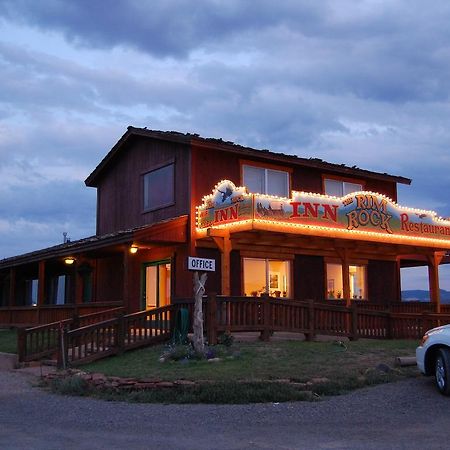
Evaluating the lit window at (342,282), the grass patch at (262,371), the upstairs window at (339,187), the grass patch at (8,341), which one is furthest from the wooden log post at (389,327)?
the grass patch at (8,341)

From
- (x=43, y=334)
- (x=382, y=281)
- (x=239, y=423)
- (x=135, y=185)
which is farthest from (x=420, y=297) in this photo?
(x=239, y=423)

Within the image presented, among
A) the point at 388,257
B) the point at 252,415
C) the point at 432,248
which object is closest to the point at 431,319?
the point at 432,248

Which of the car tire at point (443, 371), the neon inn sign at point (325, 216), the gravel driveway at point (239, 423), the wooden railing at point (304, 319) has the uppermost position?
the neon inn sign at point (325, 216)

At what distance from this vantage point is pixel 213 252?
20594mm

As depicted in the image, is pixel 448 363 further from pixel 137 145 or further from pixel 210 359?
pixel 137 145

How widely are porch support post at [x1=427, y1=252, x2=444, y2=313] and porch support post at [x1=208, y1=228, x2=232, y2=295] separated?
355 inches

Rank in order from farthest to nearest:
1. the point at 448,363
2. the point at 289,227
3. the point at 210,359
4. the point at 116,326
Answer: the point at 289,227 < the point at 116,326 < the point at 210,359 < the point at 448,363

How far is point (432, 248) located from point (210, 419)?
1555 centimetres

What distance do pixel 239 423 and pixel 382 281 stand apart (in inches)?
675

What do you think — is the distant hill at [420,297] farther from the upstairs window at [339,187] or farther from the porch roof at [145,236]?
the porch roof at [145,236]

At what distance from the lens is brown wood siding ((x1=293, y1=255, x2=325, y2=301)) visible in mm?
22703

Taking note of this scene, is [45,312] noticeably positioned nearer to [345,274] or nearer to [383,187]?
[345,274]

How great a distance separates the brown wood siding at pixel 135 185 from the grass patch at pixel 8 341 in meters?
5.31

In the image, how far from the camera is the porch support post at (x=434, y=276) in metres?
23.8
